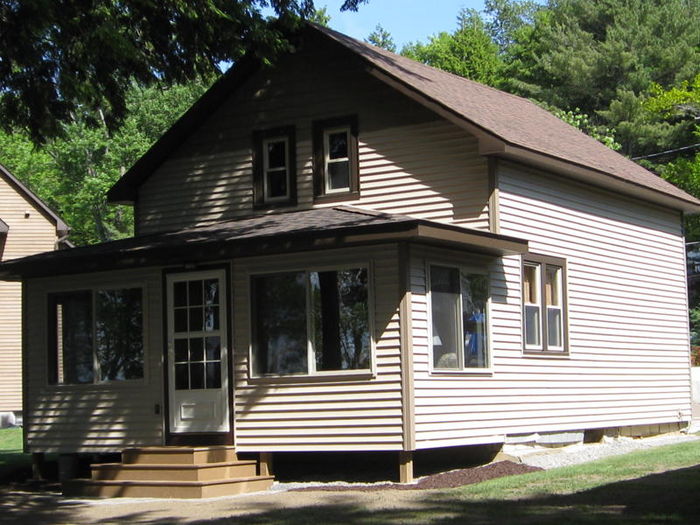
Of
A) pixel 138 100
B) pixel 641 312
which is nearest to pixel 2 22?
pixel 641 312

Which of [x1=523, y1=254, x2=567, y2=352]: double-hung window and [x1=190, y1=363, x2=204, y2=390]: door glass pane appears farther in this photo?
[x1=523, y1=254, x2=567, y2=352]: double-hung window

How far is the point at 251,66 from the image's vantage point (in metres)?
20.6

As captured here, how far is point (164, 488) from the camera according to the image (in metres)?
16.7

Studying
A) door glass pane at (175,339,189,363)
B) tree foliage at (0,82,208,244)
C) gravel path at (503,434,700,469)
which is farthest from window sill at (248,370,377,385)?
tree foliage at (0,82,208,244)

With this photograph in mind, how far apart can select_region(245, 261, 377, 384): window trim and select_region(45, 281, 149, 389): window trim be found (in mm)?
2051

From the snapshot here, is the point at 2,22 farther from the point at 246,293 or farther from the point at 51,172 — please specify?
the point at 51,172

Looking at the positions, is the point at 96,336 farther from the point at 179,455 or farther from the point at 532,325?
the point at 532,325

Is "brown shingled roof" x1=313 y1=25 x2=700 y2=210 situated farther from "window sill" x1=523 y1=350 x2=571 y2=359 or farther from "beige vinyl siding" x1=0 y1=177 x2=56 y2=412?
"beige vinyl siding" x1=0 y1=177 x2=56 y2=412

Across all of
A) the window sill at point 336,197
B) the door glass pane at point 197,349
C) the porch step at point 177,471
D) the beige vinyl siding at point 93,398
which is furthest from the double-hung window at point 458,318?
the beige vinyl siding at point 93,398

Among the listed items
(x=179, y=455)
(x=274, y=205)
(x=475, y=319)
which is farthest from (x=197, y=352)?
(x=475, y=319)

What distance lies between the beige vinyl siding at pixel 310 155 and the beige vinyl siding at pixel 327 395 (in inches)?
81.6

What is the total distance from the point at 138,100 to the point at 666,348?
3625 cm

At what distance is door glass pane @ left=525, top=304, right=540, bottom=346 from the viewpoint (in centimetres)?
1939

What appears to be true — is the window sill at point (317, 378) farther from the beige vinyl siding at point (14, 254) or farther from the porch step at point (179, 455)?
the beige vinyl siding at point (14, 254)
